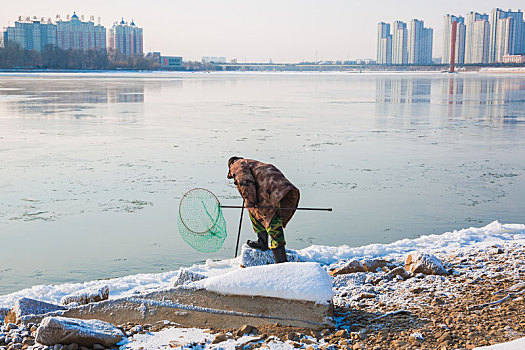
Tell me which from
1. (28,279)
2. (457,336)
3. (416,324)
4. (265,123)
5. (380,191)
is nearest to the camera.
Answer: (457,336)

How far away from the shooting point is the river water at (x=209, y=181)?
6129 millimetres

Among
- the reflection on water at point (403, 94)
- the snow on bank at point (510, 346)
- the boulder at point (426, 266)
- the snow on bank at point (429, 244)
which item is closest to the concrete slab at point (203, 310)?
the snow on bank at point (510, 346)

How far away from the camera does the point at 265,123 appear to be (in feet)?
55.1

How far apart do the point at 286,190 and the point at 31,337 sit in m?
2.20

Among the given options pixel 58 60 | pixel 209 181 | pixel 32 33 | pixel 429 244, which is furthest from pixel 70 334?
pixel 32 33

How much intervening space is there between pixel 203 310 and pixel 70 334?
37.0 inches

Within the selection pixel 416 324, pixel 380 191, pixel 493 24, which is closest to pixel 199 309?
pixel 416 324

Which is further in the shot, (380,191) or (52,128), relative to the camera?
(52,128)

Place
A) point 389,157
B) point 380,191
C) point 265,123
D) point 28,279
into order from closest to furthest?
point 28,279 < point 380,191 < point 389,157 < point 265,123

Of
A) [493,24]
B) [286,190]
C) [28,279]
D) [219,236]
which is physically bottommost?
[28,279]

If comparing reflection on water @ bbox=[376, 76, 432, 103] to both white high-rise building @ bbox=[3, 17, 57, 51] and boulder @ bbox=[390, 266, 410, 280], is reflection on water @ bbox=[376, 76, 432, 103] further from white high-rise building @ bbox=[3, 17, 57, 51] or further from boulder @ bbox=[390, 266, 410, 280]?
white high-rise building @ bbox=[3, 17, 57, 51]

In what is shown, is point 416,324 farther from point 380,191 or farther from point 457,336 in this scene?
point 380,191

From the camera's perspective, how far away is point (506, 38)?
639ft

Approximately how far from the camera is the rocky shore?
3592 millimetres
